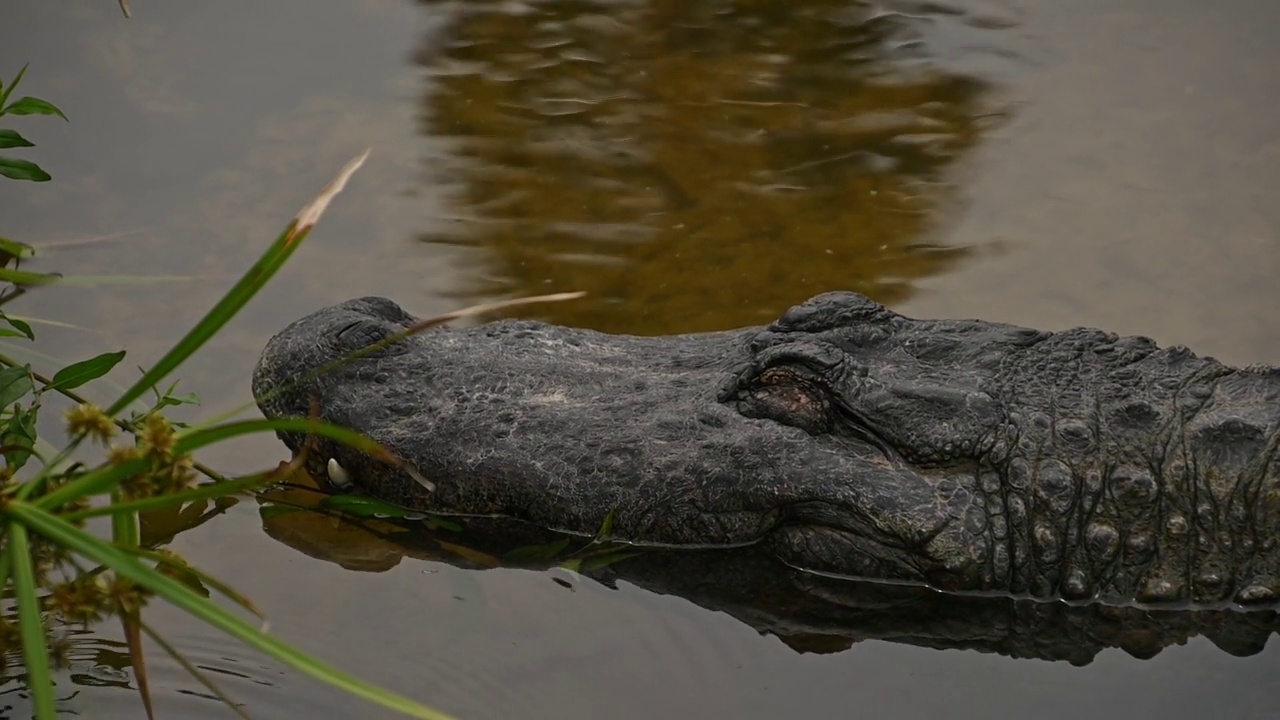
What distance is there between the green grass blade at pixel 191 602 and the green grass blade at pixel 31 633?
0.04 metres

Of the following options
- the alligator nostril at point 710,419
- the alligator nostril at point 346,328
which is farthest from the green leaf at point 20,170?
the alligator nostril at point 710,419

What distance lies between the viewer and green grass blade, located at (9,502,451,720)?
2.27 meters

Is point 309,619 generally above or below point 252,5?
below

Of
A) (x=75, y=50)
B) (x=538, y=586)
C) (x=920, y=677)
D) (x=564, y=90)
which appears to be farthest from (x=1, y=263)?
(x=75, y=50)

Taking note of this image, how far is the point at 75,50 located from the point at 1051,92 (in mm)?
5195

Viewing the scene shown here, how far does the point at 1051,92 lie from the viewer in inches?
313

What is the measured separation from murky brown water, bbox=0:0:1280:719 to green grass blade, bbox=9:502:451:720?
159 cm

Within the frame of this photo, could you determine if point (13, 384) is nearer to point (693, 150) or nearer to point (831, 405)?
point (831, 405)

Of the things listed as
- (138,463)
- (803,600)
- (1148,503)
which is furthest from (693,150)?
(138,463)

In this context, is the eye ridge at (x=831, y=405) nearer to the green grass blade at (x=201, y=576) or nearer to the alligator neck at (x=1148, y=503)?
the alligator neck at (x=1148, y=503)

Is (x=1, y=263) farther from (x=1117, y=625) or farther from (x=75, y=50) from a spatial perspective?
(x=75, y=50)

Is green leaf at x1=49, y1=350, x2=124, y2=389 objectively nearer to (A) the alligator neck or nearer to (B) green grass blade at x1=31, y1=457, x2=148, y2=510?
(B) green grass blade at x1=31, y1=457, x2=148, y2=510

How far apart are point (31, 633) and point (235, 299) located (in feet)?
1.95

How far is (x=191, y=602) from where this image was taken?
2.31 metres
